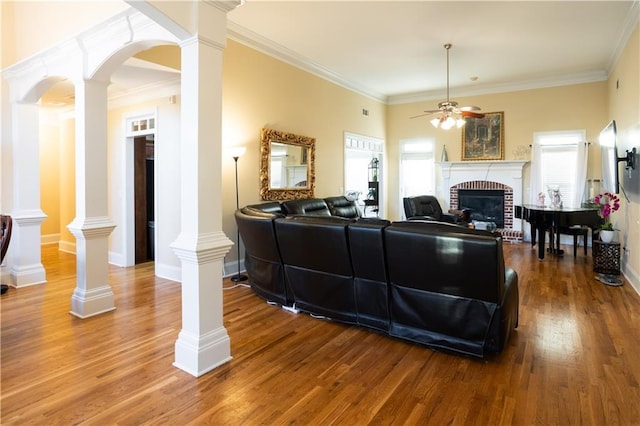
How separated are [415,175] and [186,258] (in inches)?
294

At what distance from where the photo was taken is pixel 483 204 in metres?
8.14

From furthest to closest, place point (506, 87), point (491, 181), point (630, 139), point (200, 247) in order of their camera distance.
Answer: point (491, 181) → point (506, 87) → point (630, 139) → point (200, 247)

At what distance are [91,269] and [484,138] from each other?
25.5 ft

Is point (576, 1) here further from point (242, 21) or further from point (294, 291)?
point (294, 291)

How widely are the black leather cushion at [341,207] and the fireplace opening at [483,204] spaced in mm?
2797

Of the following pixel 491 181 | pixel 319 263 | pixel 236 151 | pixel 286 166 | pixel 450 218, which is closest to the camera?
pixel 319 263

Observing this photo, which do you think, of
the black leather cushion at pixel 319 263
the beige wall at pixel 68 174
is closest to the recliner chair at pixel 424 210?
the black leather cushion at pixel 319 263

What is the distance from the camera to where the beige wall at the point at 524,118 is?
23.4 ft

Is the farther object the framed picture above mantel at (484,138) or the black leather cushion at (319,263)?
the framed picture above mantel at (484,138)

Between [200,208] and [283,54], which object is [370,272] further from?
[283,54]

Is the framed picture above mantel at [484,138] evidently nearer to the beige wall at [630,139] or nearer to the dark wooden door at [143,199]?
the beige wall at [630,139]

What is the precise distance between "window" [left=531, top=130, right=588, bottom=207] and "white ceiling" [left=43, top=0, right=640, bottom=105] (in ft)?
3.70

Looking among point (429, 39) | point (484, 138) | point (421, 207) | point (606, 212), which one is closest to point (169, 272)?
point (421, 207)

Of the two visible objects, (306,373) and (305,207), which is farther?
(305,207)
